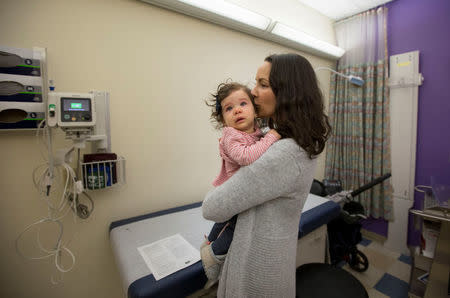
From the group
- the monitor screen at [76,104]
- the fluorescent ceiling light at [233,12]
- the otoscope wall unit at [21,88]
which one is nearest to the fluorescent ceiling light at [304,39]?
→ the fluorescent ceiling light at [233,12]

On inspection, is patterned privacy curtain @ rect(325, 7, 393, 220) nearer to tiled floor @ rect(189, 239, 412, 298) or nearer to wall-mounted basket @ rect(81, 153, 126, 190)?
tiled floor @ rect(189, 239, 412, 298)

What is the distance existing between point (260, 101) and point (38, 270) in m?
1.52

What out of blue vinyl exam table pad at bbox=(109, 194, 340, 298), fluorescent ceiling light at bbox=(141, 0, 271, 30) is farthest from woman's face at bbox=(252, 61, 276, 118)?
fluorescent ceiling light at bbox=(141, 0, 271, 30)

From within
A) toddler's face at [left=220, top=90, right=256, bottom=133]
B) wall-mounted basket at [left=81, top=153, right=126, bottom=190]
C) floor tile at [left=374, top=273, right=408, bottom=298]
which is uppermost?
toddler's face at [left=220, top=90, right=256, bottom=133]

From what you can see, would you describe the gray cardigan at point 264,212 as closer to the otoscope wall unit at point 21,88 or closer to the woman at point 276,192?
the woman at point 276,192

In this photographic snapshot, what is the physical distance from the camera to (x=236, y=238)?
28.5 inches

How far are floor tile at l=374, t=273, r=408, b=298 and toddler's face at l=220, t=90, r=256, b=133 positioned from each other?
6.65 feet

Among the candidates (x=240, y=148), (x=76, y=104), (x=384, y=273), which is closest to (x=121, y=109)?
(x=76, y=104)

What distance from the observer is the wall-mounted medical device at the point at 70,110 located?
0.99 meters

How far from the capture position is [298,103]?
0.71 m

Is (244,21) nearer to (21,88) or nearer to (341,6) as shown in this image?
(341,6)

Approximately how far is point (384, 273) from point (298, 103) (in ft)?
7.55

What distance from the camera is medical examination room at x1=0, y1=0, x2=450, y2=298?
728 mm

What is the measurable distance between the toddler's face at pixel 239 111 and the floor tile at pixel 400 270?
2255 millimetres
